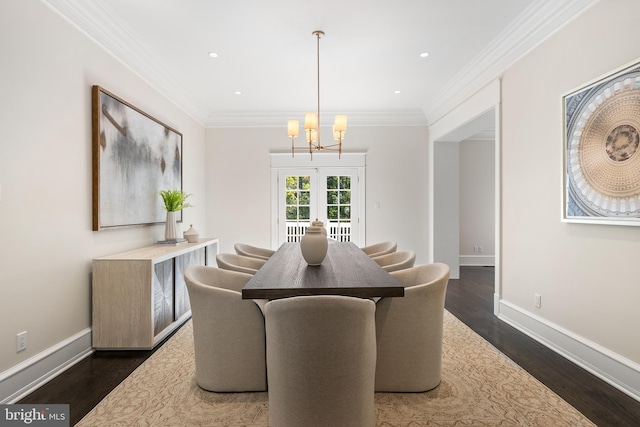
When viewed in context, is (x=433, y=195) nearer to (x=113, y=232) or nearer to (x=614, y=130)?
(x=614, y=130)

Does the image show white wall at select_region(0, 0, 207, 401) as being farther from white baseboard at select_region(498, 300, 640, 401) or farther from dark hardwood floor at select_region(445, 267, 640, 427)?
white baseboard at select_region(498, 300, 640, 401)

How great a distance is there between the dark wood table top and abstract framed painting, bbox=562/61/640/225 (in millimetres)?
1563

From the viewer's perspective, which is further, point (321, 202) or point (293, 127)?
point (321, 202)

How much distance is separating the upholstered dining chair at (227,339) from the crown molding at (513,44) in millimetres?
3206

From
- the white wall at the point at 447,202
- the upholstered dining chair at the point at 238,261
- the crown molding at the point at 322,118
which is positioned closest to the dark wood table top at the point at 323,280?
the upholstered dining chair at the point at 238,261

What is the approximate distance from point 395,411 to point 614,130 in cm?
227

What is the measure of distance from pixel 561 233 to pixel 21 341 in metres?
3.97

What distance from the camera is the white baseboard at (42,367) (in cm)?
213

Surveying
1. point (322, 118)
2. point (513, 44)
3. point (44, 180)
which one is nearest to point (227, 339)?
point (44, 180)

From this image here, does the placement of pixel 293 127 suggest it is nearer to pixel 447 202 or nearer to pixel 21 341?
pixel 21 341

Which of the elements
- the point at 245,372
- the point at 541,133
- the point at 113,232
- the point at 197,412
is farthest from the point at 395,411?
the point at 113,232

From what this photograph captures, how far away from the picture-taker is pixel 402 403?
6.89 ft

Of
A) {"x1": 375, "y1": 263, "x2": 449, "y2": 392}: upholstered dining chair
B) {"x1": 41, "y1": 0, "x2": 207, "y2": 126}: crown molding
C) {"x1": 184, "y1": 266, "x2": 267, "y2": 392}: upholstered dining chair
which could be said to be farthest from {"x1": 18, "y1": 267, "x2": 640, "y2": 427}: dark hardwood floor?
{"x1": 41, "y1": 0, "x2": 207, "y2": 126}: crown molding

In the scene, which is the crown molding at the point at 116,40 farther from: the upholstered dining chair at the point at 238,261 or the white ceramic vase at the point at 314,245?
the white ceramic vase at the point at 314,245
